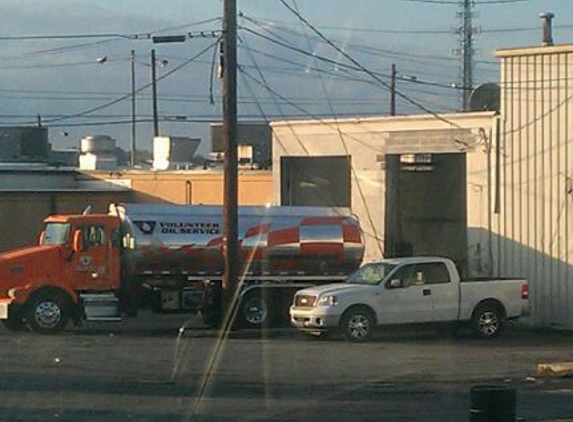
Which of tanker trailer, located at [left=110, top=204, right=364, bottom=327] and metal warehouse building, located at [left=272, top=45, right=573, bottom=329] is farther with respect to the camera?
metal warehouse building, located at [left=272, top=45, right=573, bottom=329]

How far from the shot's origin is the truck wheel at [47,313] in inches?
1206

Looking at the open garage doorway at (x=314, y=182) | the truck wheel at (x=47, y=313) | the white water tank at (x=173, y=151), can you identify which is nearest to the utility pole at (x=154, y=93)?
the white water tank at (x=173, y=151)

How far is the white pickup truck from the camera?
28859 mm

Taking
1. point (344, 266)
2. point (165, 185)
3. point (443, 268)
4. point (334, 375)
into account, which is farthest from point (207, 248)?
point (165, 185)

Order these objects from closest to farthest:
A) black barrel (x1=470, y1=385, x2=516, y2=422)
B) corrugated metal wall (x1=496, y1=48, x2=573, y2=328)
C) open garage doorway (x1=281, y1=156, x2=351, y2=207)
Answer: black barrel (x1=470, y1=385, x2=516, y2=422) → corrugated metal wall (x1=496, y1=48, x2=573, y2=328) → open garage doorway (x1=281, y1=156, x2=351, y2=207)

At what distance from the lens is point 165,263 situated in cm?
3250

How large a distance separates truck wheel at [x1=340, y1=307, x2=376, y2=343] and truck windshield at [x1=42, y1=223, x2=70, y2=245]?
7.26m

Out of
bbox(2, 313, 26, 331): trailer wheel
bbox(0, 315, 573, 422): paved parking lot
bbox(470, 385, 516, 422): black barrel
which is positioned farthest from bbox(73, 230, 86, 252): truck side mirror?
bbox(470, 385, 516, 422): black barrel

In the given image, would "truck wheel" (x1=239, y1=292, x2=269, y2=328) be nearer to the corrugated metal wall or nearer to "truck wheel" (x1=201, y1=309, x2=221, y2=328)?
"truck wheel" (x1=201, y1=309, x2=221, y2=328)

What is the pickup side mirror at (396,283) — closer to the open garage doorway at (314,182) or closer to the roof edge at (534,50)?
the roof edge at (534,50)

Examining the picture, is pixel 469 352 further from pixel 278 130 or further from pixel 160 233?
pixel 278 130

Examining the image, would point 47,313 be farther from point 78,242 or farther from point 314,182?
point 314,182

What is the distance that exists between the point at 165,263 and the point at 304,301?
4530 mm

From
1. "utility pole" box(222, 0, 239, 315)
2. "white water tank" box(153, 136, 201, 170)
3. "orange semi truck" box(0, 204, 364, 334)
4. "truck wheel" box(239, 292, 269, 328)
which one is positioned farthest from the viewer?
"white water tank" box(153, 136, 201, 170)
